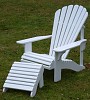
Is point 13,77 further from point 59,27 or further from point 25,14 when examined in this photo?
point 25,14

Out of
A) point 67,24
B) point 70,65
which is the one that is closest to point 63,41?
point 67,24

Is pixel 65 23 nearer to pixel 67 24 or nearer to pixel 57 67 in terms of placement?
pixel 67 24

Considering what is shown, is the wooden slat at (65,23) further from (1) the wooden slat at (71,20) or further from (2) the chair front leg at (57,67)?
(2) the chair front leg at (57,67)

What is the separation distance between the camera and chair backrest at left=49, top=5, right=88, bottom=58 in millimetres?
6640

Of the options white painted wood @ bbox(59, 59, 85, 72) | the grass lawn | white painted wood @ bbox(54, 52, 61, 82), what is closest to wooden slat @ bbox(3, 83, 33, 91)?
the grass lawn

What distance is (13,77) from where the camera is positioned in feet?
18.3

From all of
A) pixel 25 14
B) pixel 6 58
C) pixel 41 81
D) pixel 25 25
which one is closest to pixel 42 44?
pixel 6 58

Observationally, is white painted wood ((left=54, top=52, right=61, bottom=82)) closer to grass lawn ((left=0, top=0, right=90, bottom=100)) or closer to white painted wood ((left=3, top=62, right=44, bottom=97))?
grass lawn ((left=0, top=0, right=90, bottom=100))

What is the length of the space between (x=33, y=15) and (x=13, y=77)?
21.9 ft

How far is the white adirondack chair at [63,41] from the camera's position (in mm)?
5914

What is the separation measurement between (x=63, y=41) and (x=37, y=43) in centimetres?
201

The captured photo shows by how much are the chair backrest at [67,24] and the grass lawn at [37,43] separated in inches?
24.3

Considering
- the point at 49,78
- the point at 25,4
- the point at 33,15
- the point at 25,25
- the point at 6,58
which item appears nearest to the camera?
the point at 49,78

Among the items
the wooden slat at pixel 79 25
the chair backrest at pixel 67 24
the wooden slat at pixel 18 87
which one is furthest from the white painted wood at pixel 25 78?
the wooden slat at pixel 79 25
